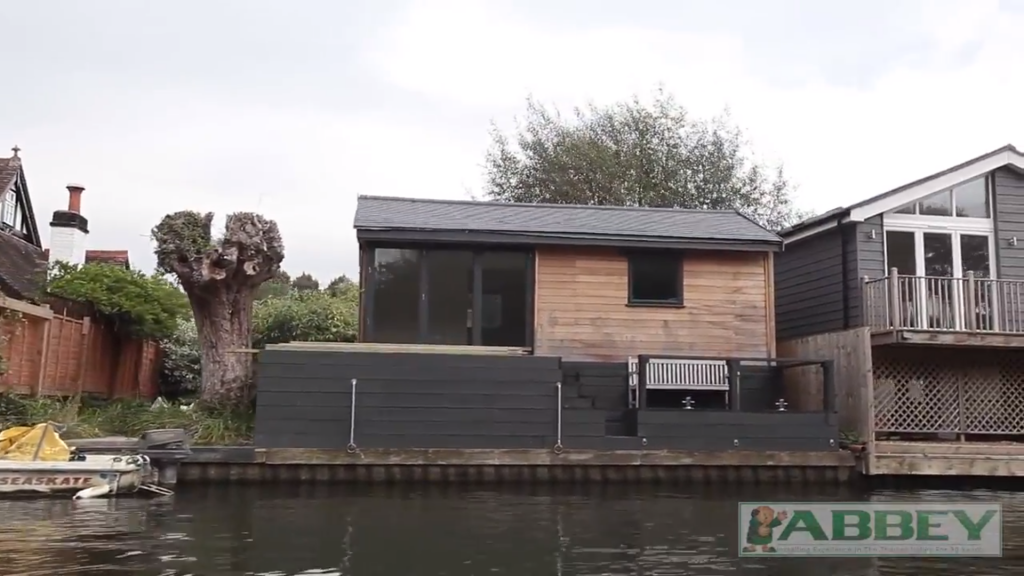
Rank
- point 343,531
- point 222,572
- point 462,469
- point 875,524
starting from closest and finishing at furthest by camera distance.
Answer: point 222,572 → point 875,524 → point 343,531 → point 462,469

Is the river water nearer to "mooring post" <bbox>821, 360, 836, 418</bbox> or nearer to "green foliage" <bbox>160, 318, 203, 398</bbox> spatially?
"mooring post" <bbox>821, 360, 836, 418</bbox>

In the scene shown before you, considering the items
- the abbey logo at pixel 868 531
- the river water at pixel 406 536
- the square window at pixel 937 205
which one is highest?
the square window at pixel 937 205

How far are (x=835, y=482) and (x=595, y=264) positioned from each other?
186 inches

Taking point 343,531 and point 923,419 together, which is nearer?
point 343,531

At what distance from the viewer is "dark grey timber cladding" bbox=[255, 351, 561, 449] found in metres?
11.1

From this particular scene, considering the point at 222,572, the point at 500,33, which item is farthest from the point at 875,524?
the point at 500,33

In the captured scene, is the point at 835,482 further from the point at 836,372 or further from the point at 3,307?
the point at 3,307

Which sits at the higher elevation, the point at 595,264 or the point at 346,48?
the point at 346,48

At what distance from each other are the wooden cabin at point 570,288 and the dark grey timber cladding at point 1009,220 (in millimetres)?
4032

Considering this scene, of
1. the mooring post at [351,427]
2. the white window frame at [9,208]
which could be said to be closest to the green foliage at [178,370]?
the white window frame at [9,208]

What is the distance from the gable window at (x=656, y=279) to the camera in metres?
13.7

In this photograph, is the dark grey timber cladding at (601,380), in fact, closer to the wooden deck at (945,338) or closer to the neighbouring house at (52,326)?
the wooden deck at (945,338)

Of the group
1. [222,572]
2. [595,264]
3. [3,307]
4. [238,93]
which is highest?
[238,93]

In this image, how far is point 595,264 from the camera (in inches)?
538
